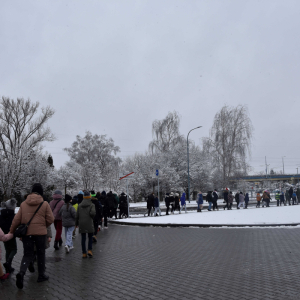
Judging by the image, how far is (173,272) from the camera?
282 inches

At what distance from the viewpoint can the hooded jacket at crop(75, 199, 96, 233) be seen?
8.93 m

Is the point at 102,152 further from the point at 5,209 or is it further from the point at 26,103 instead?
the point at 5,209

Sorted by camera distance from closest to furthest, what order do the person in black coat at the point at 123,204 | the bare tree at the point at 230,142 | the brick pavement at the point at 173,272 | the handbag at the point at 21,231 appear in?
the brick pavement at the point at 173,272 → the handbag at the point at 21,231 → the person in black coat at the point at 123,204 → the bare tree at the point at 230,142

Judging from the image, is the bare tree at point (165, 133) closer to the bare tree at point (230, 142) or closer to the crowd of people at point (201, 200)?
the bare tree at point (230, 142)

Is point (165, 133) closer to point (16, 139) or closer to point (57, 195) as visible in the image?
point (16, 139)

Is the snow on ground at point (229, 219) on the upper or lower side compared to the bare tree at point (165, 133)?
lower

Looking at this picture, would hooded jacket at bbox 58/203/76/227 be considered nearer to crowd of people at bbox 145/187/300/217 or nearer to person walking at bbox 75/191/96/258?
person walking at bbox 75/191/96/258

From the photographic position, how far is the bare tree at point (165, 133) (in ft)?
192

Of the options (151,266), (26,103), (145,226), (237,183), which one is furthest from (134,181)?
(151,266)

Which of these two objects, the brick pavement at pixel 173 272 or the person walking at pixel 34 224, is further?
the person walking at pixel 34 224

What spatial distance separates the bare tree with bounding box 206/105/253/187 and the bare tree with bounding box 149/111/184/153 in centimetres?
840

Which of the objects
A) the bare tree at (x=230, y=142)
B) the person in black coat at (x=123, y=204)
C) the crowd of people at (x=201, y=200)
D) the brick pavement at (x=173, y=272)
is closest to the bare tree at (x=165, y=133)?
the bare tree at (x=230, y=142)

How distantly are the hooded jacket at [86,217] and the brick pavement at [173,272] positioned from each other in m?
0.75

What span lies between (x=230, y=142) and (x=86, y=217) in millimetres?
43911
